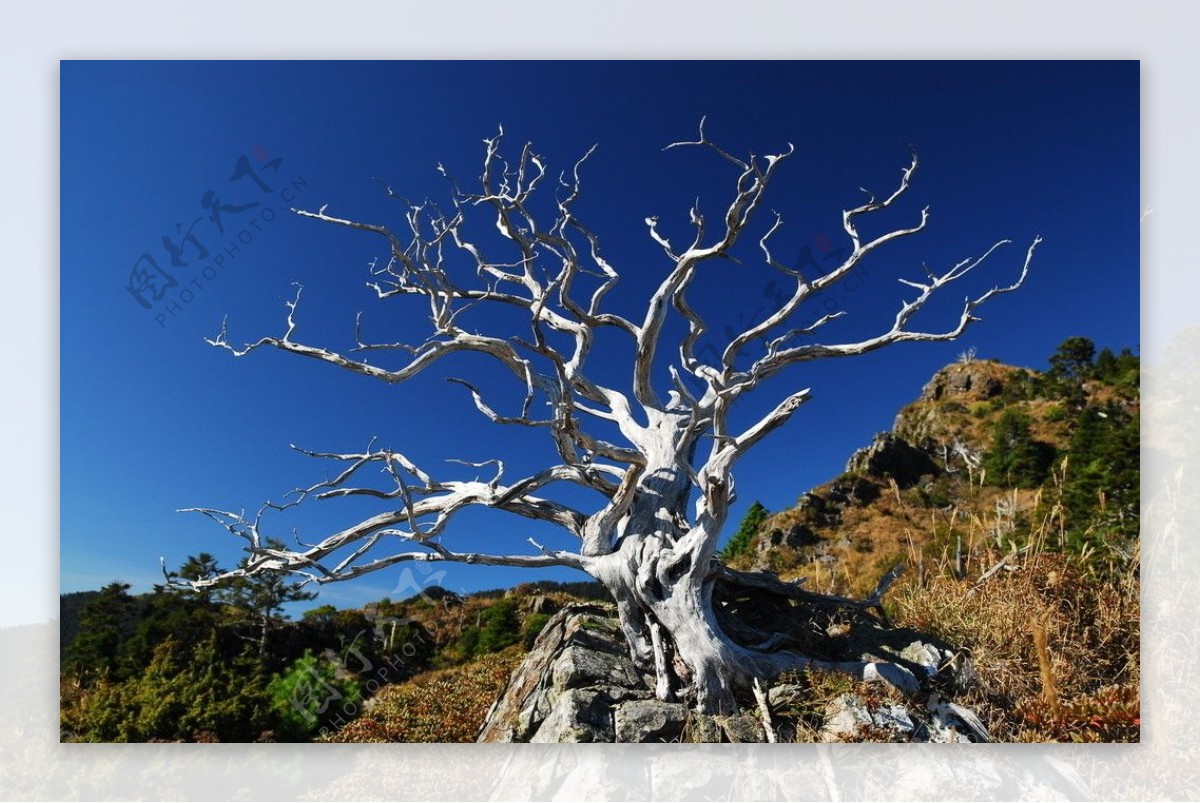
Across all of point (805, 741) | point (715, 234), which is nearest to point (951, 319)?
point (715, 234)

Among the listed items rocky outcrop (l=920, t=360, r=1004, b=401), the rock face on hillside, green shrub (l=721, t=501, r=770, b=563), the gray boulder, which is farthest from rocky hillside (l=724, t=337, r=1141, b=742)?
rocky outcrop (l=920, t=360, r=1004, b=401)

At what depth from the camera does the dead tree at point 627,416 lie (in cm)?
390

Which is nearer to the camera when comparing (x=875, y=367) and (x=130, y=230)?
(x=130, y=230)

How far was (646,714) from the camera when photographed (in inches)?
151

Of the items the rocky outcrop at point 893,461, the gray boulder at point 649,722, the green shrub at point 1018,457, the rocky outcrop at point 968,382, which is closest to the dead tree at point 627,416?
the gray boulder at point 649,722

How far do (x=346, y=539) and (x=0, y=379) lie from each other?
81.2 inches

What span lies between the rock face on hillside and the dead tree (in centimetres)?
11

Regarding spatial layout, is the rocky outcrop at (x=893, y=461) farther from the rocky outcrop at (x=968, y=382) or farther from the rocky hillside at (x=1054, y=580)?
the rocky hillside at (x=1054, y=580)

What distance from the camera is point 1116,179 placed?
4.23m

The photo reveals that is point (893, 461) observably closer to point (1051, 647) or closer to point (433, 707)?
point (1051, 647)

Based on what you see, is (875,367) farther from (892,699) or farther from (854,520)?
(854,520)

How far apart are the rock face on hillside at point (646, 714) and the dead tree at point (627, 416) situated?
0.37 ft

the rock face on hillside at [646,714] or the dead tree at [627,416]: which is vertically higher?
the dead tree at [627,416]

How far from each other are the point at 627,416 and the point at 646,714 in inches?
71.5
